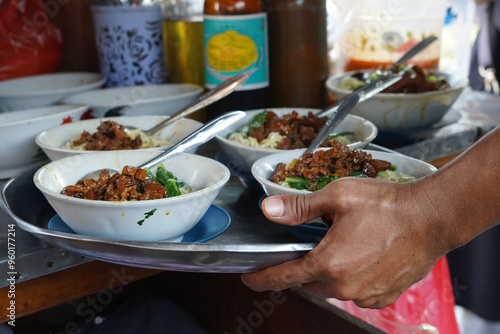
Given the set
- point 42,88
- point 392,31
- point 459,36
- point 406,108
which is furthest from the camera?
point 459,36

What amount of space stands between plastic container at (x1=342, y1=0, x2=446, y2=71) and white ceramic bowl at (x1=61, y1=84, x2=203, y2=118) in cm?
81

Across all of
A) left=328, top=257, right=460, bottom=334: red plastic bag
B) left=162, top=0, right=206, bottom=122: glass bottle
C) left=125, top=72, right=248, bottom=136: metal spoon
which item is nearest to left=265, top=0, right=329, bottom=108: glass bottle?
left=162, top=0, right=206, bottom=122: glass bottle

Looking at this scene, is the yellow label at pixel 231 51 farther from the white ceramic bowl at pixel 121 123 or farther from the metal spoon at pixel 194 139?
the metal spoon at pixel 194 139

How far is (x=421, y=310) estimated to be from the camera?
193 centimetres

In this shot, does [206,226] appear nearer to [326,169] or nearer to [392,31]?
[326,169]

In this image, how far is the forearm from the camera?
87 centimetres

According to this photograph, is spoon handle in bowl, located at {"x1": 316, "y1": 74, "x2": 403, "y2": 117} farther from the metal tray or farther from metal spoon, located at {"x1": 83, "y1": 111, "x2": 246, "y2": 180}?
the metal tray

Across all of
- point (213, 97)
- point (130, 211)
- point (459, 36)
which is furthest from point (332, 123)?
point (459, 36)

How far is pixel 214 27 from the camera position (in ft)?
5.25

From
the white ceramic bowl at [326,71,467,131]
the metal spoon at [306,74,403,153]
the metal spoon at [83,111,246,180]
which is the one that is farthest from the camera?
the white ceramic bowl at [326,71,467,131]

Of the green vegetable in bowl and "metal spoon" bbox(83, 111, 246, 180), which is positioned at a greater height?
"metal spoon" bbox(83, 111, 246, 180)

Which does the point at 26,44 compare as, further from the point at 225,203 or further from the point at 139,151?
the point at 225,203

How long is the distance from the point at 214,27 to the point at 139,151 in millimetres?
563

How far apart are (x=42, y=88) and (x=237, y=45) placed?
0.68 meters
